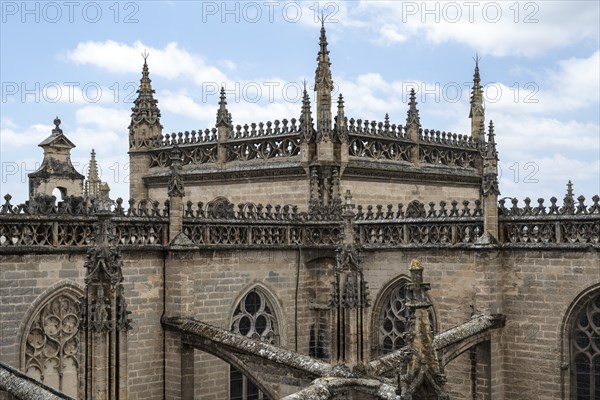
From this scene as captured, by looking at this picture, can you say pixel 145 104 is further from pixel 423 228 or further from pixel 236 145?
pixel 423 228

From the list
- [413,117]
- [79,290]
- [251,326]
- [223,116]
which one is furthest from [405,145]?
[79,290]

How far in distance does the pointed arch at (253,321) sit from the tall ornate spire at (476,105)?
15.4m

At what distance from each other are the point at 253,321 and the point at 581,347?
9.45m

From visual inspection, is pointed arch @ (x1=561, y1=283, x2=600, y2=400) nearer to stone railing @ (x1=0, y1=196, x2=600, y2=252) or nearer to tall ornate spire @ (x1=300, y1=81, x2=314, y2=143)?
stone railing @ (x1=0, y1=196, x2=600, y2=252)

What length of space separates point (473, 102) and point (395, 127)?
24.2 feet

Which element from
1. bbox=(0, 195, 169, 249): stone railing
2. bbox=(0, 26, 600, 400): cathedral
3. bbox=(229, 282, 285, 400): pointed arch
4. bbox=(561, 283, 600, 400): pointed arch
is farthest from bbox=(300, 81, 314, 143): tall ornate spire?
bbox=(561, 283, 600, 400): pointed arch

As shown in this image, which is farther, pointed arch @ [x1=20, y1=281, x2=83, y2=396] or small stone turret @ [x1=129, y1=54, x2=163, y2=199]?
small stone turret @ [x1=129, y1=54, x2=163, y2=199]

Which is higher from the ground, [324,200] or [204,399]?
[324,200]

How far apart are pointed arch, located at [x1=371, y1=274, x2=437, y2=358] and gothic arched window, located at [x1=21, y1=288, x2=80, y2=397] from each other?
32.2ft

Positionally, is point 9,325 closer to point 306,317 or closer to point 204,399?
point 204,399

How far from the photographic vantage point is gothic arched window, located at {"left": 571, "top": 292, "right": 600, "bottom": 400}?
69.6 feet

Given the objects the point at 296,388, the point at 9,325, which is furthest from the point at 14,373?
the point at 296,388

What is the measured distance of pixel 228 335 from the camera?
20.5 m

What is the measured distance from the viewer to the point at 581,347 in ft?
70.5
